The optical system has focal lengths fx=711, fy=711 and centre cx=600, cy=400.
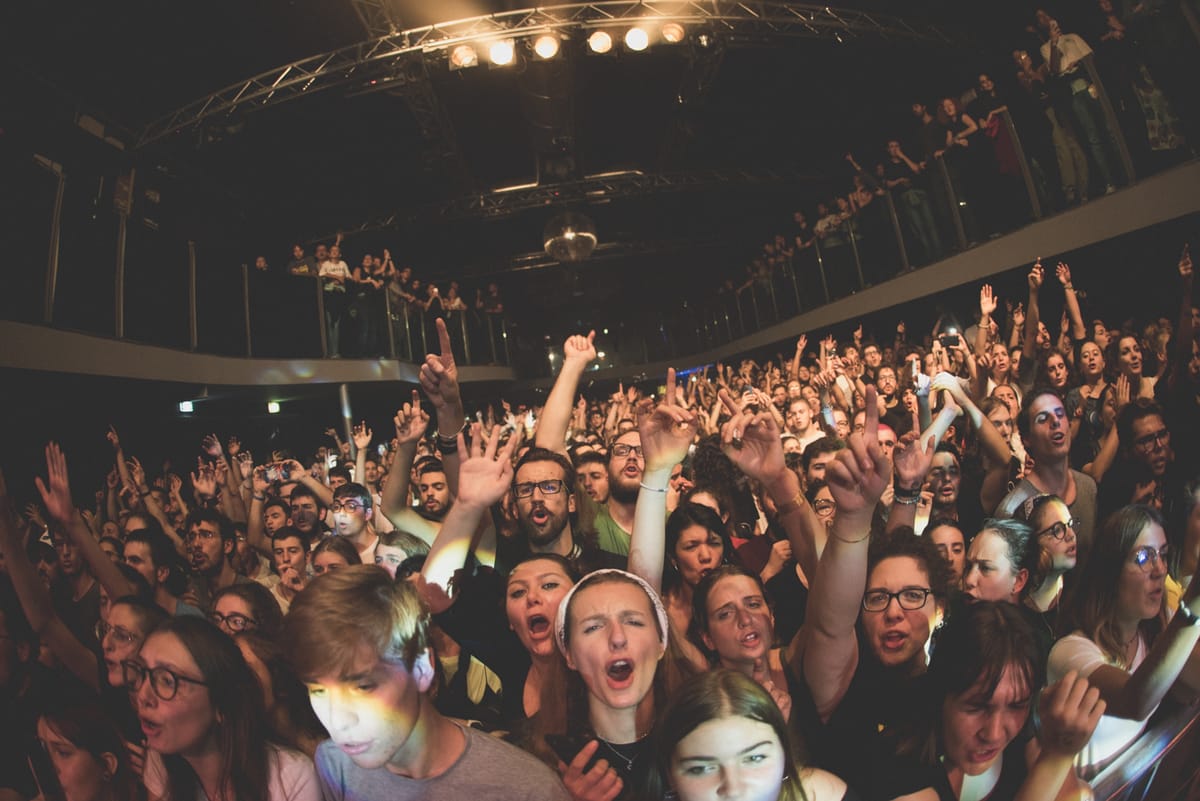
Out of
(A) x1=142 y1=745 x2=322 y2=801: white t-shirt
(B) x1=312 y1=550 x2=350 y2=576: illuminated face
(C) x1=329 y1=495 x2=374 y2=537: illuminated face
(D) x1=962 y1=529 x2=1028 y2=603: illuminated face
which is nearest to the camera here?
(A) x1=142 y1=745 x2=322 y2=801: white t-shirt

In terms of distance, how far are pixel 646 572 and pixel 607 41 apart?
24.5ft

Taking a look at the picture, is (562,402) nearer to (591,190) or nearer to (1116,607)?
(1116,607)

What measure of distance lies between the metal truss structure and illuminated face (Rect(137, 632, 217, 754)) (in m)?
11.6

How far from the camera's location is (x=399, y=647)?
4.43 feet

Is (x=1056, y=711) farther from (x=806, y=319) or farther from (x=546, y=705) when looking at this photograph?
(x=806, y=319)

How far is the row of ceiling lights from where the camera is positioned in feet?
25.7

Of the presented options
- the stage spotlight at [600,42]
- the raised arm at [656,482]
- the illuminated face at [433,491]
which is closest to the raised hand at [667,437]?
the raised arm at [656,482]

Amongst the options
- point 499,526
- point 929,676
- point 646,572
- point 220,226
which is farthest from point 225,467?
point 220,226

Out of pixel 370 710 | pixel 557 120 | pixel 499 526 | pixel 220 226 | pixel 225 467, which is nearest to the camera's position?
pixel 370 710

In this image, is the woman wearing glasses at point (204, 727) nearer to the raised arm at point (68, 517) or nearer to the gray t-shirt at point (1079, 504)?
the raised arm at point (68, 517)

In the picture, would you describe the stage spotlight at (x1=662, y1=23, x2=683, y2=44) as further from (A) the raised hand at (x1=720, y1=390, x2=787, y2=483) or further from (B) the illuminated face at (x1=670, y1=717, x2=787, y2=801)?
(B) the illuminated face at (x1=670, y1=717, x2=787, y2=801)

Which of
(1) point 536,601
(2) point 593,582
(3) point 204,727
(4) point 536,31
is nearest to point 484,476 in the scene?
(1) point 536,601

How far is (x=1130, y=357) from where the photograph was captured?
13.9 ft

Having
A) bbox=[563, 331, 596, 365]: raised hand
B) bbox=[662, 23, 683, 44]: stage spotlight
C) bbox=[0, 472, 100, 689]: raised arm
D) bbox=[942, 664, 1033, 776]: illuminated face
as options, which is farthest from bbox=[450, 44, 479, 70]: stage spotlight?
bbox=[942, 664, 1033, 776]: illuminated face
